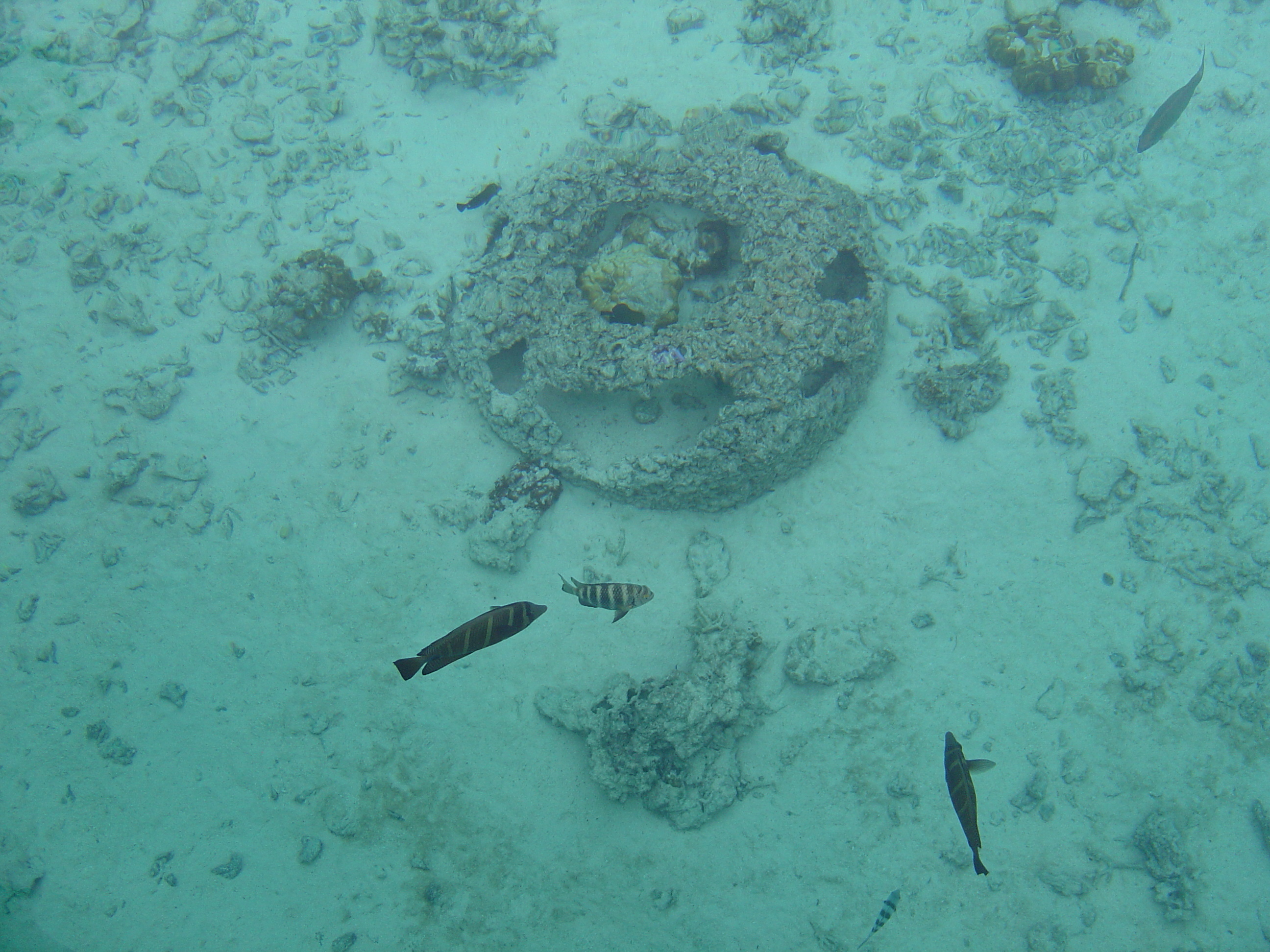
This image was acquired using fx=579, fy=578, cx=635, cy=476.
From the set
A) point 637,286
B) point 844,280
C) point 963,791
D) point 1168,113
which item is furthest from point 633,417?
point 1168,113

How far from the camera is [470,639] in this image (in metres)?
2.66

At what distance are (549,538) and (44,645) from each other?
14.2ft

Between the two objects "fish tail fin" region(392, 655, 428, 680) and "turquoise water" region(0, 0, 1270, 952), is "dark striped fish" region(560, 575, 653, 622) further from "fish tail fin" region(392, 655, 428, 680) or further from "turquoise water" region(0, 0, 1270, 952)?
"fish tail fin" region(392, 655, 428, 680)

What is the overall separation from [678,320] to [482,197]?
2691 millimetres

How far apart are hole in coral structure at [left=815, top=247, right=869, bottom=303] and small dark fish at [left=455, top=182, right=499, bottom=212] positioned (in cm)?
351

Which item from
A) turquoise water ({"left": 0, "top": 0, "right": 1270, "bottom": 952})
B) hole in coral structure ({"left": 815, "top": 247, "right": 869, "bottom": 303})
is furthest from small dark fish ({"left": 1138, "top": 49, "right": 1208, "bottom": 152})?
hole in coral structure ({"left": 815, "top": 247, "right": 869, "bottom": 303})

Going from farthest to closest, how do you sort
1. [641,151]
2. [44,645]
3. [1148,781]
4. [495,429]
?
[641,151] → [495,429] → [44,645] → [1148,781]

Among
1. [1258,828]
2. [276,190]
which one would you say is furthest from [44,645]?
[1258,828]

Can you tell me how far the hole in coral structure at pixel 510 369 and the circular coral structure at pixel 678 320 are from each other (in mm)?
15

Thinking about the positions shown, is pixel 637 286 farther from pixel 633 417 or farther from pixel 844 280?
pixel 844 280

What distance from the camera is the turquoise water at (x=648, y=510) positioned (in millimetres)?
4355

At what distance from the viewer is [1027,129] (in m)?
6.50

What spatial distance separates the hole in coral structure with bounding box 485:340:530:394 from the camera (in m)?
5.23

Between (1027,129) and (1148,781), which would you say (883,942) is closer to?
(1148,781)
